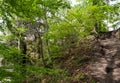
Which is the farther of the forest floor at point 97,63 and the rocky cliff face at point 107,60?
the forest floor at point 97,63

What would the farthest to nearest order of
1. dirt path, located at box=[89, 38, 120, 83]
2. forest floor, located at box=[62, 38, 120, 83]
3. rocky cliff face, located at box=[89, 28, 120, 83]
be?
forest floor, located at box=[62, 38, 120, 83], rocky cliff face, located at box=[89, 28, 120, 83], dirt path, located at box=[89, 38, 120, 83]

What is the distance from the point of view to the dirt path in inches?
465

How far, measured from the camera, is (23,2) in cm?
583

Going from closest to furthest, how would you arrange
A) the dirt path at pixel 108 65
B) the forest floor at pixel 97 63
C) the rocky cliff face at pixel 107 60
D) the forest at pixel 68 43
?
the forest at pixel 68 43, the dirt path at pixel 108 65, the rocky cliff face at pixel 107 60, the forest floor at pixel 97 63

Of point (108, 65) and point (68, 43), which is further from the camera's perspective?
point (68, 43)

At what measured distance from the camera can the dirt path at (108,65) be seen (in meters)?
11.8

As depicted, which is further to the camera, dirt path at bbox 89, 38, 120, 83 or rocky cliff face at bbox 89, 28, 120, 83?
rocky cliff face at bbox 89, 28, 120, 83

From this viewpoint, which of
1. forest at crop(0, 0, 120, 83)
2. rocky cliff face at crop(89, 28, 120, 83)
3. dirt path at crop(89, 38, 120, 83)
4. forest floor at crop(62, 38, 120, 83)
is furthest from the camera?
forest floor at crop(62, 38, 120, 83)

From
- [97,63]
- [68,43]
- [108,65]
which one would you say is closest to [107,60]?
[97,63]

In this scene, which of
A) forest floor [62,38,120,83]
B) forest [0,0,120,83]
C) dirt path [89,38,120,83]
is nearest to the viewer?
forest [0,0,120,83]

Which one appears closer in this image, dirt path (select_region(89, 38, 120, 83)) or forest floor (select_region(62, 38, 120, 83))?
dirt path (select_region(89, 38, 120, 83))

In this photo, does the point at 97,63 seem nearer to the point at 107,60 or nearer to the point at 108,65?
the point at 107,60

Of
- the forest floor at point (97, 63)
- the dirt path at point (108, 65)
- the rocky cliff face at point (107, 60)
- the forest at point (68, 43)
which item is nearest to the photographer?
the forest at point (68, 43)

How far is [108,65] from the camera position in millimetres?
13406
